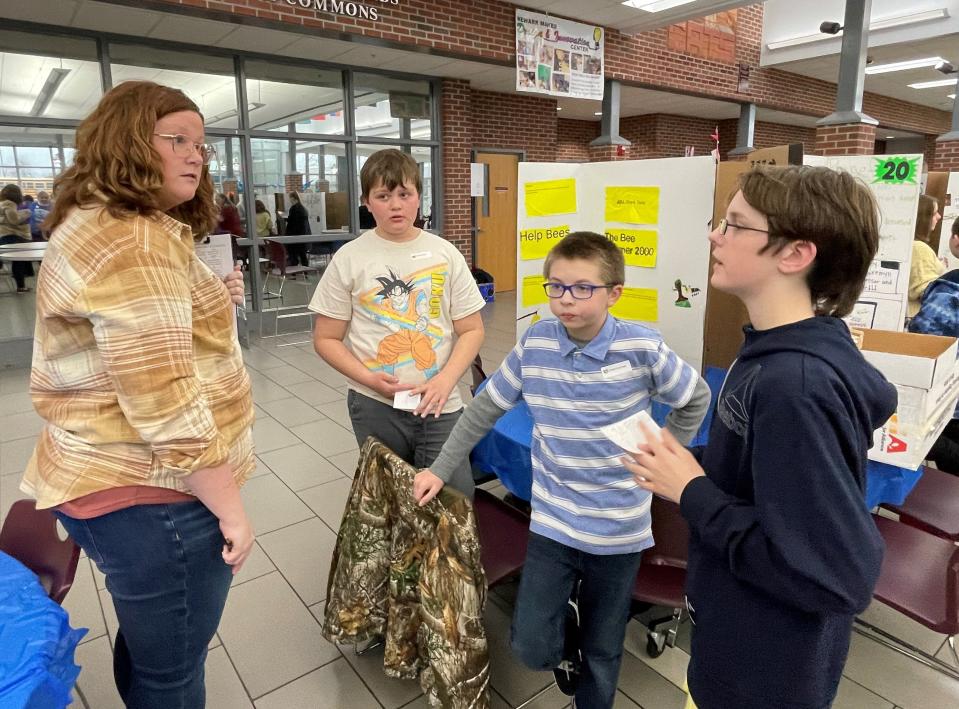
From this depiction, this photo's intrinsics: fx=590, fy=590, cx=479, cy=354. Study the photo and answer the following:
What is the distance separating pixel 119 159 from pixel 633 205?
83.3 inches

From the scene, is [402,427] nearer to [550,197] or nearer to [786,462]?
[786,462]

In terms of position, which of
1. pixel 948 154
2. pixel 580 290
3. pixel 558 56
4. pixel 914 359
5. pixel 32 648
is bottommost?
pixel 32 648

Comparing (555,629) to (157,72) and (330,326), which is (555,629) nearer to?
(330,326)

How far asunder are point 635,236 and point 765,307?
1847 millimetres

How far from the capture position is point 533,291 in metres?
2.93

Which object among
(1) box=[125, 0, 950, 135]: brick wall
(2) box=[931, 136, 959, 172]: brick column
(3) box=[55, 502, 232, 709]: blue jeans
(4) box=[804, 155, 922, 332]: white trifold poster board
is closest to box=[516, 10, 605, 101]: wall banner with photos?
→ (1) box=[125, 0, 950, 135]: brick wall

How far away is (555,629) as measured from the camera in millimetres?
1487

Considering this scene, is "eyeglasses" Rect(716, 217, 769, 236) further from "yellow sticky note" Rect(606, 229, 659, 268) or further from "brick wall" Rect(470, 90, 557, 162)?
"brick wall" Rect(470, 90, 557, 162)

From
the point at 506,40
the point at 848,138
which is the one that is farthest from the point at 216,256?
the point at 848,138

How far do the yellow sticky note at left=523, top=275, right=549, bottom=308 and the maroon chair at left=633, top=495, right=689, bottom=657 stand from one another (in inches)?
48.9

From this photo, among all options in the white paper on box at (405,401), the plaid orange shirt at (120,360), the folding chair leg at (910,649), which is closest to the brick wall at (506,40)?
the white paper on box at (405,401)

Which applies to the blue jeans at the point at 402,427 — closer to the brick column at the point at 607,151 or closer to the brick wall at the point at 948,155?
the brick column at the point at 607,151

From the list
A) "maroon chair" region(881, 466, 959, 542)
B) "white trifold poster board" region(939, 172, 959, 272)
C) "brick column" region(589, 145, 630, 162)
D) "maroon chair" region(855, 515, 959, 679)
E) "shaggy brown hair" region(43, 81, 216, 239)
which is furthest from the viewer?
"brick column" region(589, 145, 630, 162)

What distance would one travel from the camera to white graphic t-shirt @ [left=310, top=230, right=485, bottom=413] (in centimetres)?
182
